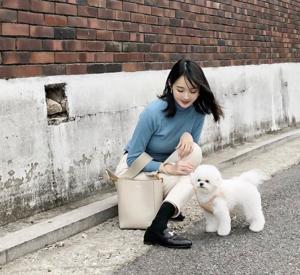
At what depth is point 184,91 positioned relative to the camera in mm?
4105

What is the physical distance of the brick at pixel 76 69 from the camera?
4.79 m

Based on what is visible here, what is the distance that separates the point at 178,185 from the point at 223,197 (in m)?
0.34

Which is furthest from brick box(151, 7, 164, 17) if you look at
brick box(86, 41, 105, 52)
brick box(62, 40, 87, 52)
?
brick box(62, 40, 87, 52)

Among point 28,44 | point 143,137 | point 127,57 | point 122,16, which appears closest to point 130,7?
point 122,16

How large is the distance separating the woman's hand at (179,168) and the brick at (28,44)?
138cm

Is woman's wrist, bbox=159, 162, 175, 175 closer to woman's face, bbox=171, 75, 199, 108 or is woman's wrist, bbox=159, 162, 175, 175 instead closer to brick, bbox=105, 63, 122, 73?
woman's face, bbox=171, 75, 199, 108

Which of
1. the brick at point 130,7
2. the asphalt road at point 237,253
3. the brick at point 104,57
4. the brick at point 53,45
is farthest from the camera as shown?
the brick at point 130,7

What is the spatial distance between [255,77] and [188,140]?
461 cm

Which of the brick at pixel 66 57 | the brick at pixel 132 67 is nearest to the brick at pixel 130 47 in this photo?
the brick at pixel 132 67

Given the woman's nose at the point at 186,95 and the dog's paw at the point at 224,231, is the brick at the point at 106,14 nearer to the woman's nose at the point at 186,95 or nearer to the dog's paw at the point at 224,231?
the woman's nose at the point at 186,95

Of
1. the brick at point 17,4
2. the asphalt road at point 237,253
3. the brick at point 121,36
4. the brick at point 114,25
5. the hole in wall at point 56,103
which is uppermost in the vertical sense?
the brick at point 17,4

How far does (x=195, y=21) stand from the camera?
697 centimetres

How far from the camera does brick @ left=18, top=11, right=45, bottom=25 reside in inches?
169

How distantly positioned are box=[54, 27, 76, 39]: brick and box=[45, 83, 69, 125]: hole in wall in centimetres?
39
